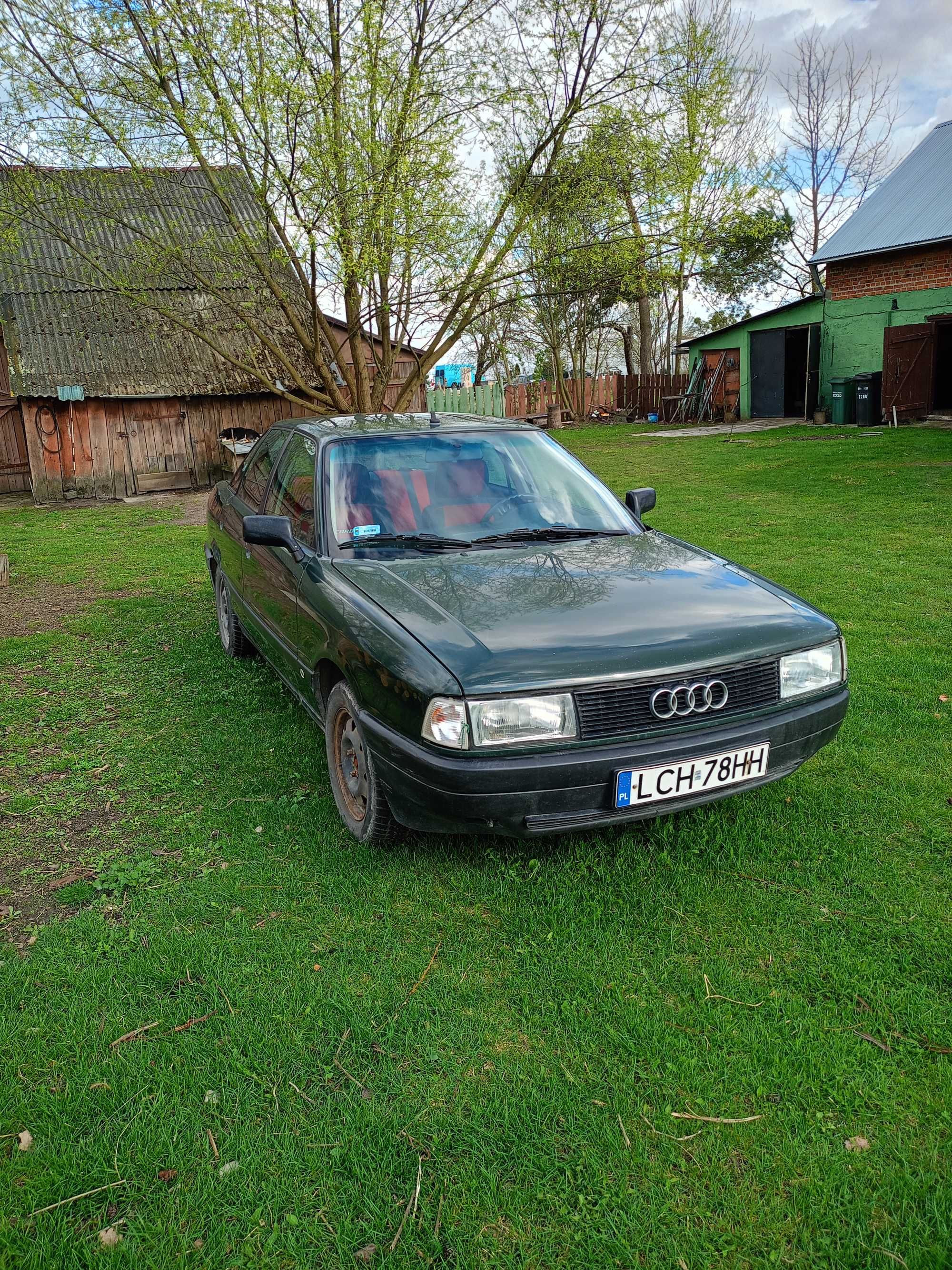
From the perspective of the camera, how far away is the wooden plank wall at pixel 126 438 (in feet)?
60.3

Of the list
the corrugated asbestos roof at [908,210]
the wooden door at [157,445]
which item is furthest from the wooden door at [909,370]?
the wooden door at [157,445]

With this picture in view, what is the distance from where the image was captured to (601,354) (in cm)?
5391

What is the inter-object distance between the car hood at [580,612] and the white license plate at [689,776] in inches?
12.0

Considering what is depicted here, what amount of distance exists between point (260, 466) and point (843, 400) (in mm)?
19173

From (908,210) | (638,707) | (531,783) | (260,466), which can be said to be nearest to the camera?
(531,783)

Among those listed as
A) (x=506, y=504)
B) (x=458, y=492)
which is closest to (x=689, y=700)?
(x=506, y=504)

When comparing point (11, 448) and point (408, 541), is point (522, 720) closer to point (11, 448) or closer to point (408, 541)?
point (408, 541)

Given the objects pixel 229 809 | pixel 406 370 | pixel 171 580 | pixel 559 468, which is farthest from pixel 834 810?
pixel 406 370

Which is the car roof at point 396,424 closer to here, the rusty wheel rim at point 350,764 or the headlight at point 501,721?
the rusty wheel rim at point 350,764

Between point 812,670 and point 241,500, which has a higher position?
point 241,500

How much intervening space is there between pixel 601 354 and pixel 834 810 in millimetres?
53487

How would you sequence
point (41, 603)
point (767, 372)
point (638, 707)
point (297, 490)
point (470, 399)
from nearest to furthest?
1. point (638, 707)
2. point (297, 490)
3. point (41, 603)
4. point (767, 372)
5. point (470, 399)

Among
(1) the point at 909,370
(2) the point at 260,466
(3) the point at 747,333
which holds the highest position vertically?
(3) the point at 747,333

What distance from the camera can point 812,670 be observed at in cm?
332
